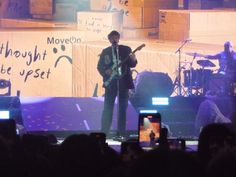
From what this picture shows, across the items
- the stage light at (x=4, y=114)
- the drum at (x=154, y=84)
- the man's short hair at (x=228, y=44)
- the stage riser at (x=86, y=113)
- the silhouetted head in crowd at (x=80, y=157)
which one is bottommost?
the stage riser at (x=86, y=113)

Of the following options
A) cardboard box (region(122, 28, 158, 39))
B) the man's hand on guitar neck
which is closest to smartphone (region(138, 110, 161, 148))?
the man's hand on guitar neck

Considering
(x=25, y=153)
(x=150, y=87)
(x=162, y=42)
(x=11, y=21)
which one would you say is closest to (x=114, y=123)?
(x=150, y=87)

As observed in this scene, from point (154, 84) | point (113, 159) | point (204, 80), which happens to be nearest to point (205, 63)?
point (204, 80)

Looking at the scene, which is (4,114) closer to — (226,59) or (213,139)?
(226,59)

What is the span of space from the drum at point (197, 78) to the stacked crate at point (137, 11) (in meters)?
0.77

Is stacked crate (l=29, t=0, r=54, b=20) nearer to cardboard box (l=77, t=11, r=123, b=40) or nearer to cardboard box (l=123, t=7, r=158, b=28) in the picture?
cardboard box (l=77, t=11, r=123, b=40)

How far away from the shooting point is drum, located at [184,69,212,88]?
8.86 meters

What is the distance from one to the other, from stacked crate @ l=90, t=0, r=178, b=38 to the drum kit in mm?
737

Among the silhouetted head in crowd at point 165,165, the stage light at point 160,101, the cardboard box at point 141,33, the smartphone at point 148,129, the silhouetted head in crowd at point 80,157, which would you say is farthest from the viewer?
the cardboard box at point 141,33

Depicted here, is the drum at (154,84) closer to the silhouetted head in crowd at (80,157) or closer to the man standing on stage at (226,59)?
the man standing on stage at (226,59)

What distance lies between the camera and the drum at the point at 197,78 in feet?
29.1

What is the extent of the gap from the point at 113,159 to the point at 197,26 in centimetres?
666

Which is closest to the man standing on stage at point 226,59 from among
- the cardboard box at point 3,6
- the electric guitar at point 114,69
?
the electric guitar at point 114,69

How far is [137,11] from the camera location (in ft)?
30.3
